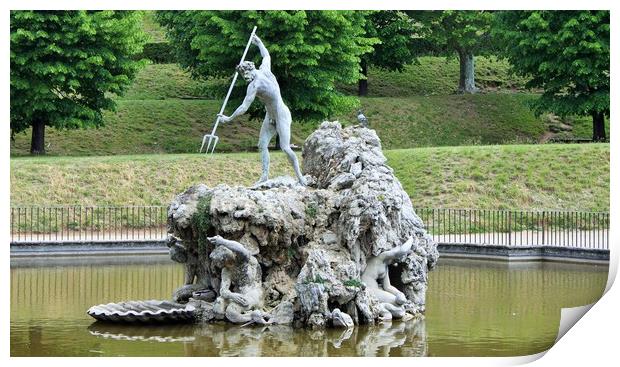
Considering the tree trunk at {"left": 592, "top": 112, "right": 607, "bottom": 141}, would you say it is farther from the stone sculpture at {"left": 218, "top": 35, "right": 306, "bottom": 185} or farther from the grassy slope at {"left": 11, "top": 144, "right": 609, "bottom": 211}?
the stone sculpture at {"left": 218, "top": 35, "right": 306, "bottom": 185}

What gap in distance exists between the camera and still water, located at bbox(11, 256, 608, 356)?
2127cm

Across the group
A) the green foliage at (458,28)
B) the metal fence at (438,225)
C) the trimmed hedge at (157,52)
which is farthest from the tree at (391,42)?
the metal fence at (438,225)

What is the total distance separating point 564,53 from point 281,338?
1305 inches

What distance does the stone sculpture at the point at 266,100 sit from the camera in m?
25.1

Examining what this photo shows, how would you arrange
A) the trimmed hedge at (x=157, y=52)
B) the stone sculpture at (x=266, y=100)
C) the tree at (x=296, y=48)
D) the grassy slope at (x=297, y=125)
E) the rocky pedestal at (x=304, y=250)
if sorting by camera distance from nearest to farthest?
the rocky pedestal at (x=304, y=250), the stone sculpture at (x=266, y=100), the tree at (x=296, y=48), the grassy slope at (x=297, y=125), the trimmed hedge at (x=157, y=52)

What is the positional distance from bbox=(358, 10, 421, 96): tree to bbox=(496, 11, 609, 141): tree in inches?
328

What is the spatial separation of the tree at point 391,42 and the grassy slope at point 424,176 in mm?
17581

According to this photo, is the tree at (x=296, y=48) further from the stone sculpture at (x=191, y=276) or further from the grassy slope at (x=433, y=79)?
the stone sculpture at (x=191, y=276)

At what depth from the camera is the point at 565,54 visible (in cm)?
5238

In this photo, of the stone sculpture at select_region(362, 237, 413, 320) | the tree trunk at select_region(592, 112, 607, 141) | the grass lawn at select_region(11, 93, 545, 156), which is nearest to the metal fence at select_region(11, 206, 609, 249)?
the stone sculpture at select_region(362, 237, 413, 320)

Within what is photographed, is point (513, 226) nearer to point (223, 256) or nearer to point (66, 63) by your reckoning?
point (223, 256)

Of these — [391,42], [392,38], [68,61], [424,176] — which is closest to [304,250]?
[424,176]

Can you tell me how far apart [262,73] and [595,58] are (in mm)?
30288

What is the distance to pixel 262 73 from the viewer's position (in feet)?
83.5
